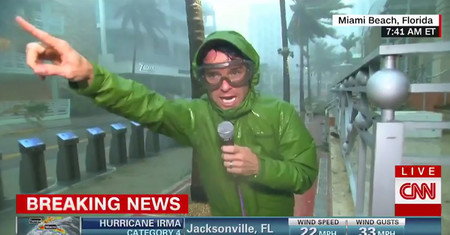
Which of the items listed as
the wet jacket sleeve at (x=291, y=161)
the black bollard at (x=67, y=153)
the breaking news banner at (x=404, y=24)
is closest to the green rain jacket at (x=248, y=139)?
the wet jacket sleeve at (x=291, y=161)

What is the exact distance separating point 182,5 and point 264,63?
0.49 meters

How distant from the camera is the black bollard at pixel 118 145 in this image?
1.76 m

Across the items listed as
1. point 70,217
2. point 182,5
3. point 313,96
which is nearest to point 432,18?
point 313,96

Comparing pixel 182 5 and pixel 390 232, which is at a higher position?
pixel 182 5

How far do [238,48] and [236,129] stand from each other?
13.7 inches

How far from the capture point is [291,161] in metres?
1.62

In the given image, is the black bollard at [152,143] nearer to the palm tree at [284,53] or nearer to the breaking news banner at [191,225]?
the breaking news banner at [191,225]

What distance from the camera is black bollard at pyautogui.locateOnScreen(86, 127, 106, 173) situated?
1807mm

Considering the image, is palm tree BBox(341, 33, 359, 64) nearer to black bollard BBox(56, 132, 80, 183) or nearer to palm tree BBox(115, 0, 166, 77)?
palm tree BBox(115, 0, 166, 77)

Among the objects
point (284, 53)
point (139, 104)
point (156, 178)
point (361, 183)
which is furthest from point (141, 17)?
point (361, 183)

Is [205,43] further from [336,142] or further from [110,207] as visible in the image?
[336,142]

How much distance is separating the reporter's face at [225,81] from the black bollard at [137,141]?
0.39 m

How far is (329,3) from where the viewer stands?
1.59 metres

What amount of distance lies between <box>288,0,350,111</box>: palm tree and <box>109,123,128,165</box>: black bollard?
88 centimetres
